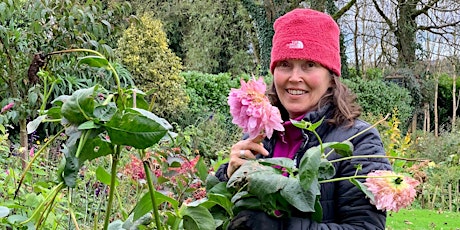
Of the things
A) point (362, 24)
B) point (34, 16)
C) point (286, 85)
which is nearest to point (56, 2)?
point (34, 16)

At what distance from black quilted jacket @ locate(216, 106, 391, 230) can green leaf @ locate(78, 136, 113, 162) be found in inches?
19.3

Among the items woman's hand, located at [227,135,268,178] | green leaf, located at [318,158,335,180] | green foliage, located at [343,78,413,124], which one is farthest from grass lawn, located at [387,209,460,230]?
green foliage, located at [343,78,413,124]

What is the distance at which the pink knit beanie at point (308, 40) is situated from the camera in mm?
1456

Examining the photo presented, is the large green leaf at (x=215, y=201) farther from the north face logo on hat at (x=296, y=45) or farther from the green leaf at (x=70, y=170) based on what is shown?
the north face logo on hat at (x=296, y=45)

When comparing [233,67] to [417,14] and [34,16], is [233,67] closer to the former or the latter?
[417,14]

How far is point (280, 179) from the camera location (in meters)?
0.87

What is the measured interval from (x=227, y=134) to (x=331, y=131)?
7785 mm

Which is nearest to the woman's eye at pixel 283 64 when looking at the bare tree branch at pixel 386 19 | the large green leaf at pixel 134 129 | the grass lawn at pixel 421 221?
the large green leaf at pixel 134 129

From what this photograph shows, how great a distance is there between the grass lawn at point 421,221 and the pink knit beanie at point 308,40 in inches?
140

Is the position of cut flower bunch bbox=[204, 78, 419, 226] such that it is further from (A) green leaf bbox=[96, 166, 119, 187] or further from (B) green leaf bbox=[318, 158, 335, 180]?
(A) green leaf bbox=[96, 166, 119, 187]

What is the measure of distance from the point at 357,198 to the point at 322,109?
296 millimetres

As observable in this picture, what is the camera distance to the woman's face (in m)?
1.46

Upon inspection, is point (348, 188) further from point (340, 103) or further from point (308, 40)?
point (308, 40)

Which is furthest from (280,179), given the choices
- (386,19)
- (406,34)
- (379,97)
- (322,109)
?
(386,19)
